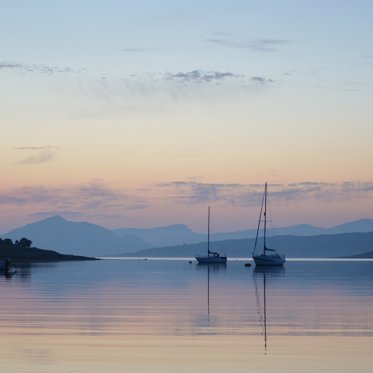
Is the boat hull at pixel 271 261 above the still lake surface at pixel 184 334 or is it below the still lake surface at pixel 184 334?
above

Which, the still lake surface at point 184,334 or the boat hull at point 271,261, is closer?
the still lake surface at point 184,334

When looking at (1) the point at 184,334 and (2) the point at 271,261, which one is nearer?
(1) the point at 184,334

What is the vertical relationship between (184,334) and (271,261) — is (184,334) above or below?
below

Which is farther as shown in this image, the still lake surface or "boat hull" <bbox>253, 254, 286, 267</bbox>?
"boat hull" <bbox>253, 254, 286, 267</bbox>

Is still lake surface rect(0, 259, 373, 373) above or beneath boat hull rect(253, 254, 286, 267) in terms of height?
beneath

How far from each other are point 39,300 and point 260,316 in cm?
1613
